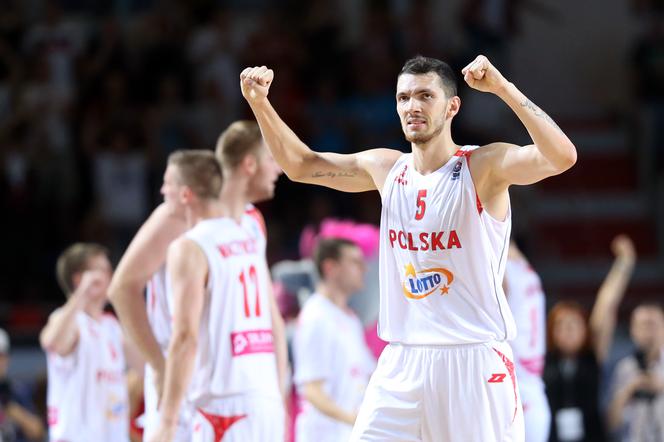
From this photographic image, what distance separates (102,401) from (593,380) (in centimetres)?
485

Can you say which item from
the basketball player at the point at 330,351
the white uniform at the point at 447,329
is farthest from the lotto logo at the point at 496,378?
the basketball player at the point at 330,351

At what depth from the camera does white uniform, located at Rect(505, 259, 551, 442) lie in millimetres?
9836

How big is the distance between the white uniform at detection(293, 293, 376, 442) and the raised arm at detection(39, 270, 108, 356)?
1467 millimetres

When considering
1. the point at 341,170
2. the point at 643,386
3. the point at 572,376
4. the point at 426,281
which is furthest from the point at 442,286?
the point at 643,386

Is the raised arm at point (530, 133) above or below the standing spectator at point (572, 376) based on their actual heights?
above

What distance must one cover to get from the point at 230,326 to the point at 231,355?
A: 0.15 metres

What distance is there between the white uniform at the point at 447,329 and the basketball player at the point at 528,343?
13.4ft

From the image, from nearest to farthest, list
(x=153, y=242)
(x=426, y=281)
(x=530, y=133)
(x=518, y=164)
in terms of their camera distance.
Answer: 1. (x=530, y=133)
2. (x=518, y=164)
3. (x=426, y=281)
4. (x=153, y=242)

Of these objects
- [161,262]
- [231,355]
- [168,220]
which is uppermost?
[168,220]

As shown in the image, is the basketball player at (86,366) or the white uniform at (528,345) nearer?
the basketball player at (86,366)

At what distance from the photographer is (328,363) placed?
8961 millimetres

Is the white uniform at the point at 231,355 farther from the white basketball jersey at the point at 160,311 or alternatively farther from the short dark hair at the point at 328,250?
the short dark hair at the point at 328,250

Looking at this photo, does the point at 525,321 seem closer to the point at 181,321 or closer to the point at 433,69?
the point at 181,321

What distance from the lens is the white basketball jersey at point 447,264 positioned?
574 cm
